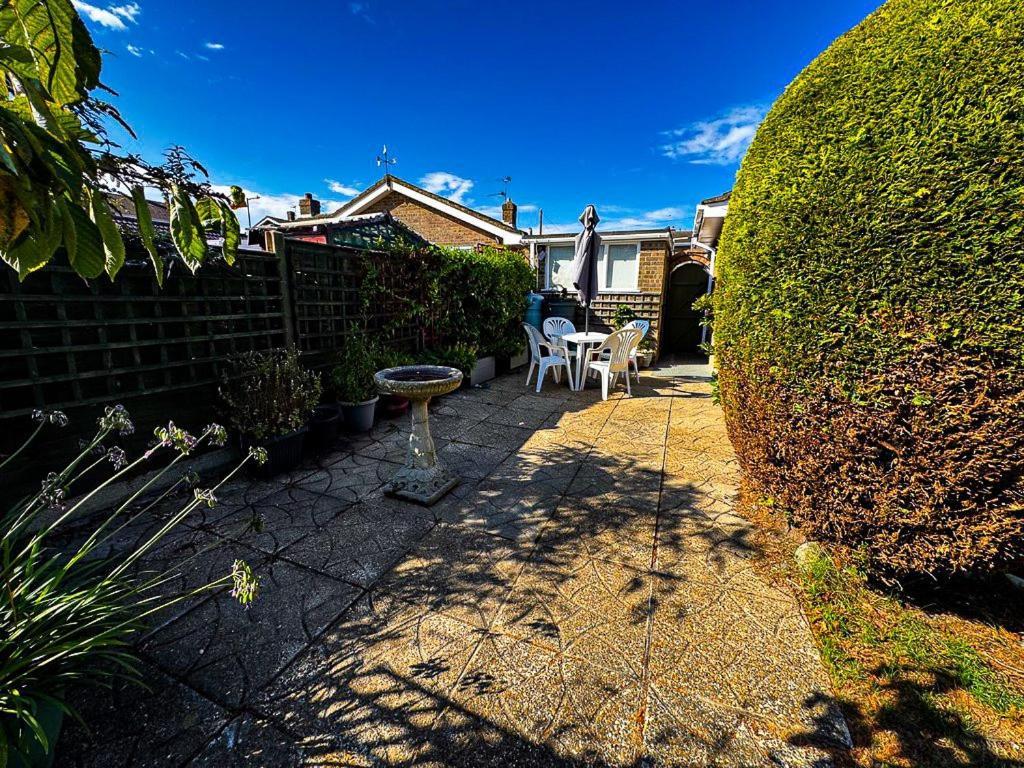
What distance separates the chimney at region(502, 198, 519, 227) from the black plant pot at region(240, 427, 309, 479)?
13.7 m

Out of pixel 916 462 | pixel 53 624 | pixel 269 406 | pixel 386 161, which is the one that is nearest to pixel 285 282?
pixel 269 406

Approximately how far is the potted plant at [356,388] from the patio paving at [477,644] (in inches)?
53.3

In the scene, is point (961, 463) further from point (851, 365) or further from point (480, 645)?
point (480, 645)

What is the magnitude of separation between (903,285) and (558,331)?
624 cm

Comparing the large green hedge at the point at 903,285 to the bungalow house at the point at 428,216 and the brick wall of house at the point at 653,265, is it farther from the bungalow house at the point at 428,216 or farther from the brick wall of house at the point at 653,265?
the bungalow house at the point at 428,216

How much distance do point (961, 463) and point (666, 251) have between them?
30.3ft

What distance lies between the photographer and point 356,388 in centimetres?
480

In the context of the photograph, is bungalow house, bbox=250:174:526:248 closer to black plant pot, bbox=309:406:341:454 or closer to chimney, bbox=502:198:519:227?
chimney, bbox=502:198:519:227

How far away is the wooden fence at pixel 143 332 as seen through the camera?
2805 mm

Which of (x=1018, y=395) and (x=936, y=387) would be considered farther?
(x=936, y=387)

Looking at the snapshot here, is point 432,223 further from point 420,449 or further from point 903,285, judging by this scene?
point 903,285

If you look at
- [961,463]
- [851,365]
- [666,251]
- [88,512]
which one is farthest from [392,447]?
[666,251]

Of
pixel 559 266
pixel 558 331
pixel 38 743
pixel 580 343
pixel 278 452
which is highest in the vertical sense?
pixel 559 266

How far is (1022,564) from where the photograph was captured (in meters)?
1.90
